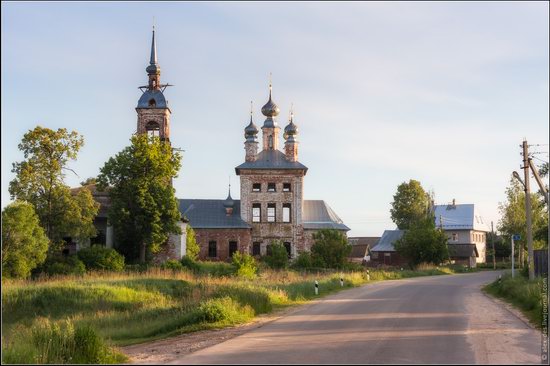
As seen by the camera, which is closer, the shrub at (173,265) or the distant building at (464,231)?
the shrub at (173,265)

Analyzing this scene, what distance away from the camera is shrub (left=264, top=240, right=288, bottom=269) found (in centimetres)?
5516

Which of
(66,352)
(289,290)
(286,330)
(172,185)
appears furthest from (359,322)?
(172,185)

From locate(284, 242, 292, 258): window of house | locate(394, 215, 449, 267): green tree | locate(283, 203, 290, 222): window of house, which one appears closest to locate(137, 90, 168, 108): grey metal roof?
locate(283, 203, 290, 222): window of house

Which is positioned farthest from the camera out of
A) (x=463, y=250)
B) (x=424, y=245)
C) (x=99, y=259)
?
(x=463, y=250)

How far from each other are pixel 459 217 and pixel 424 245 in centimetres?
2627

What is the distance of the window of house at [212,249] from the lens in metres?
61.8

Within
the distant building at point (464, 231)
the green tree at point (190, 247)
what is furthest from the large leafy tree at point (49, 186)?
the distant building at point (464, 231)

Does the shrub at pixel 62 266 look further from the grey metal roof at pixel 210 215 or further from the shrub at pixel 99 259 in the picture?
the grey metal roof at pixel 210 215

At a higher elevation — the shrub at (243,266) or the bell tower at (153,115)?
the bell tower at (153,115)

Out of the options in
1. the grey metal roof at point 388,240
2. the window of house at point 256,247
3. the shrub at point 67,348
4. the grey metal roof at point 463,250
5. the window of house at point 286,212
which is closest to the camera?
the shrub at point 67,348

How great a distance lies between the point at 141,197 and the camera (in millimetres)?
46281

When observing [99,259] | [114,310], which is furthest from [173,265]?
[114,310]

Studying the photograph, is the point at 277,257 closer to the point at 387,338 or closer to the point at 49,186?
the point at 49,186

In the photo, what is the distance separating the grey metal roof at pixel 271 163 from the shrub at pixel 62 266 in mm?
24218
